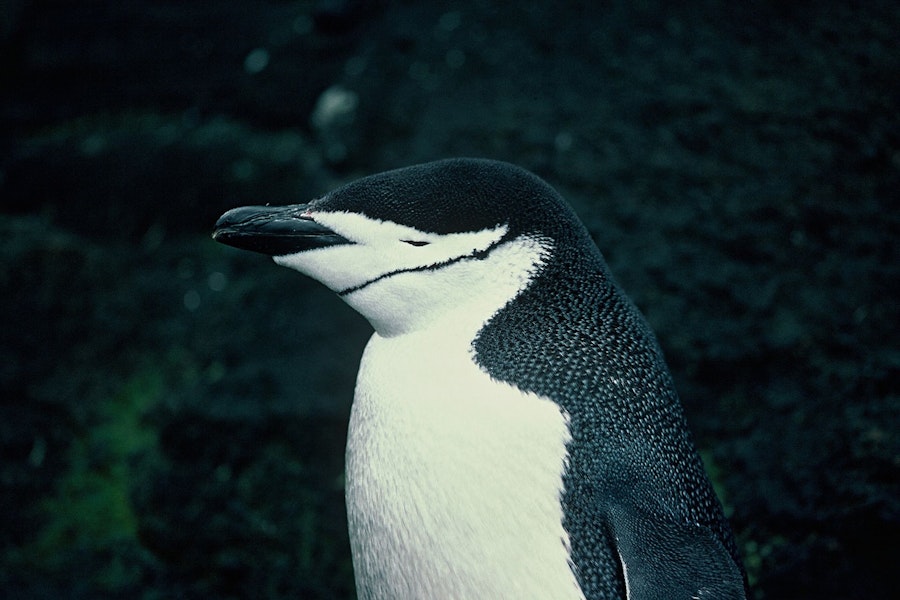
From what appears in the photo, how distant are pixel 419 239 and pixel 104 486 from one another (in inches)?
66.2

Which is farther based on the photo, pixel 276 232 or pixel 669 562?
pixel 276 232

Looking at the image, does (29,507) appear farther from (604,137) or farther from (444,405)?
(604,137)

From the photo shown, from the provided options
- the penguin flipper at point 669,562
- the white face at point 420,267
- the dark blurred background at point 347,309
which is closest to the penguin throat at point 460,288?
the white face at point 420,267

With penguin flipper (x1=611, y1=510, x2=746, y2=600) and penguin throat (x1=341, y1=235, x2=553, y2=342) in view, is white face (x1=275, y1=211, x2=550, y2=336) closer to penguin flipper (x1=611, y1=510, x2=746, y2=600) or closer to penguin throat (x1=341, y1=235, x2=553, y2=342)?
penguin throat (x1=341, y1=235, x2=553, y2=342)

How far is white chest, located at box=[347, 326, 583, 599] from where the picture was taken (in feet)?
3.44

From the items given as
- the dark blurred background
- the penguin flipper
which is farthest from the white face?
the dark blurred background

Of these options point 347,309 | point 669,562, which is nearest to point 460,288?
point 669,562

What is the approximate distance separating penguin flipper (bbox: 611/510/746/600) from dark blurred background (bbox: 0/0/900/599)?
33.2 inches

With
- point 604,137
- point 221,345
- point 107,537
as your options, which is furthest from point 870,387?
point 107,537

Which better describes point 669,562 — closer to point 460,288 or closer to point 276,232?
point 460,288

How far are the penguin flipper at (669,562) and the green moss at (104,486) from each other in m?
1.60

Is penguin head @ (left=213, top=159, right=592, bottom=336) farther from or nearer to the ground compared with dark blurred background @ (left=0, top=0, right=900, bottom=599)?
farther from the ground

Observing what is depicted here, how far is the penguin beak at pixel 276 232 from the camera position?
1.15 meters

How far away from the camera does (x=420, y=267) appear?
Answer: 44.7 inches
